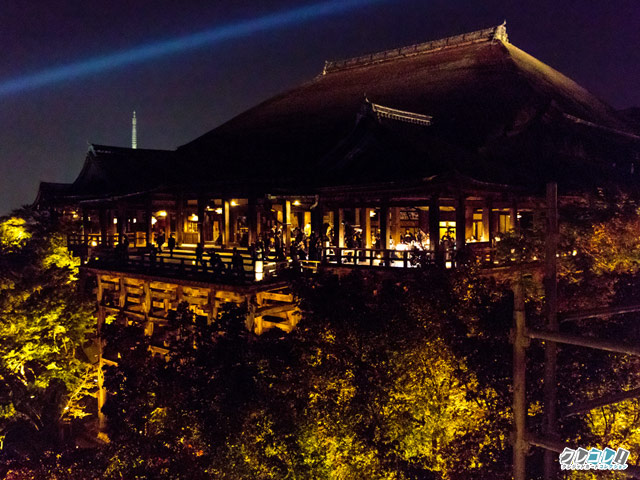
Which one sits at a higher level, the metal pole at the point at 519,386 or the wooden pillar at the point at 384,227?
the wooden pillar at the point at 384,227

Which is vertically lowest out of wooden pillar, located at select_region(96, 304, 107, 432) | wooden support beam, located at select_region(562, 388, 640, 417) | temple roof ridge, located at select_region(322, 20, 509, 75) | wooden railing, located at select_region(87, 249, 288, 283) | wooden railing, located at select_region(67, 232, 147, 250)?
wooden pillar, located at select_region(96, 304, 107, 432)

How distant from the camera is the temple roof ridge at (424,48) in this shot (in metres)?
34.0

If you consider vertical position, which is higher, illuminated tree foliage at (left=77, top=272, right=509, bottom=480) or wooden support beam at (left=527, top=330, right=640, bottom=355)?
wooden support beam at (left=527, top=330, right=640, bottom=355)

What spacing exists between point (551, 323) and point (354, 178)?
39.4 ft

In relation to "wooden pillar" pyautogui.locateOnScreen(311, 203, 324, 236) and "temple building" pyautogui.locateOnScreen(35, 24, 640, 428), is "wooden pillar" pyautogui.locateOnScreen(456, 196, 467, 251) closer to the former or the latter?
"temple building" pyautogui.locateOnScreen(35, 24, 640, 428)

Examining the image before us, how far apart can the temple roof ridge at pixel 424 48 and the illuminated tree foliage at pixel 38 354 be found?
91.2ft

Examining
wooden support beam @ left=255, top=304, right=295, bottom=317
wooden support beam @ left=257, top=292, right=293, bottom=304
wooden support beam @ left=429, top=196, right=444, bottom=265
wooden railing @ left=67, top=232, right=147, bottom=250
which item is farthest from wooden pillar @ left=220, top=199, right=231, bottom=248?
wooden support beam @ left=429, top=196, right=444, bottom=265

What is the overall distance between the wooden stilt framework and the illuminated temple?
274 inches

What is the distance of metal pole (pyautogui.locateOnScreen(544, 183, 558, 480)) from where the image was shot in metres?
8.29

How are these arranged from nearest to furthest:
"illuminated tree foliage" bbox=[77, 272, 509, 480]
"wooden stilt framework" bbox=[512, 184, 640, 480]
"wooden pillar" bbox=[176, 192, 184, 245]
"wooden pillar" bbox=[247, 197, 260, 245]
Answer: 1. "wooden stilt framework" bbox=[512, 184, 640, 480]
2. "illuminated tree foliage" bbox=[77, 272, 509, 480]
3. "wooden pillar" bbox=[247, 197, 260, 245]
4. "wooden pillar" bbox=[176, 192, 184, 245]

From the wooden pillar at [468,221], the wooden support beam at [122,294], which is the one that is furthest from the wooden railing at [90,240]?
the wooden pillar at [468,221]

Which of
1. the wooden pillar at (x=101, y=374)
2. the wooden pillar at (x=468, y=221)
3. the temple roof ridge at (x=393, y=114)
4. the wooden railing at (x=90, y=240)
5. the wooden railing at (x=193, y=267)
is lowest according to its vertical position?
the wooden pillar at (x=101, y=374)

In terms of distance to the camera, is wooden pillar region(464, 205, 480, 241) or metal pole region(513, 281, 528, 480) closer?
metal pole region(513, 281, 528, 480)

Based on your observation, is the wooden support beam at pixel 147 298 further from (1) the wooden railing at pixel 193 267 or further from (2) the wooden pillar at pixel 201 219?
(2) the wooden pillar at pixel 201 219
